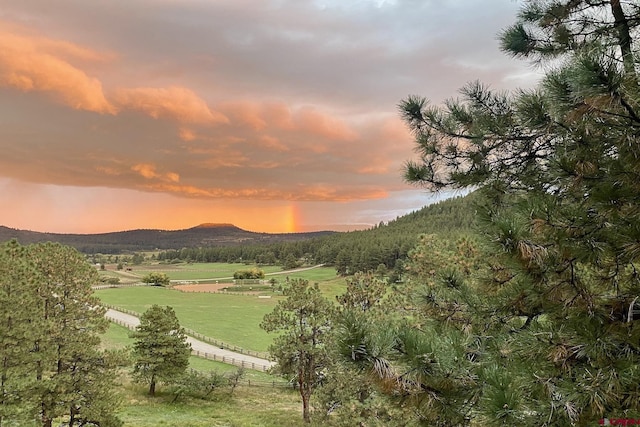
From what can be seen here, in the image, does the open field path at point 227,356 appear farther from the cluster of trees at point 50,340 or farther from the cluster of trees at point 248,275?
the cluster of trees at point 248,275

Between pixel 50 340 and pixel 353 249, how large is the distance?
3496 inches

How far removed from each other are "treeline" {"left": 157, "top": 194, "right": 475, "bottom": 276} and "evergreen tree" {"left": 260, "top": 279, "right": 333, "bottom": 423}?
5365cm

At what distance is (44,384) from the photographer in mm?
10680

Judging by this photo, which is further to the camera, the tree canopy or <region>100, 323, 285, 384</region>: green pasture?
<region>100, 323, 285, 384</region>: green pasture

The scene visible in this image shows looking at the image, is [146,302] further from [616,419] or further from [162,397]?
[616,419]

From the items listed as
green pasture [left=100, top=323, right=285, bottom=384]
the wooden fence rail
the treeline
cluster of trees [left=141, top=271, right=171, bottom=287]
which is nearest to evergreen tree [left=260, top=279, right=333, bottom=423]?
green pasture [left=100, top=323, right=285, bottom=384]

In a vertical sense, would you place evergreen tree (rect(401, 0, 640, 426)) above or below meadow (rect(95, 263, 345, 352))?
above

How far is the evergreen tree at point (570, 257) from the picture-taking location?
2441 mm

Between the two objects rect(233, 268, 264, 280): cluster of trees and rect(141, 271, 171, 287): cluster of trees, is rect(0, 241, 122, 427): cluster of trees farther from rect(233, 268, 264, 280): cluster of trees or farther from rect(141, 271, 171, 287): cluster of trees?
rect(233, 268, 264, 280): cluster of trees

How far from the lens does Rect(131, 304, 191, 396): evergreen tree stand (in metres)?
21.9

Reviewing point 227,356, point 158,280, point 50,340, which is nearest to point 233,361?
point 227,356

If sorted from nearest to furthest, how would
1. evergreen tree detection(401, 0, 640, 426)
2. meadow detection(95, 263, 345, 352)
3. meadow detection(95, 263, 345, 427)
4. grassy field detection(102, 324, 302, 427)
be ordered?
evergreen tree detection(401, 0, 640, 426) → grassy field detection(102, 324, 302, 427) → meadow detection(95, 263, 345, 427) → meadow detection(95, 263, 345, 352)

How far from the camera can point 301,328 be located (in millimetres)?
17984

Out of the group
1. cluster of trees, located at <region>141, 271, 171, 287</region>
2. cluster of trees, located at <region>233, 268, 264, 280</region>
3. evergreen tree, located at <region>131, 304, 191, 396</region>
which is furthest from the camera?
cluster of trees, located at <region>233, 268, 264, 280</region>
